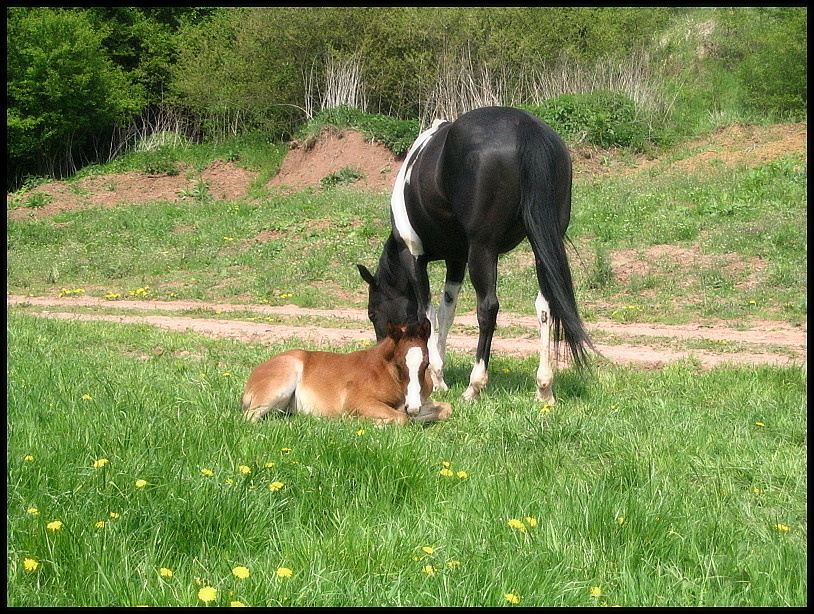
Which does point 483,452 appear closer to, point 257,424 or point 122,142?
point 257,424

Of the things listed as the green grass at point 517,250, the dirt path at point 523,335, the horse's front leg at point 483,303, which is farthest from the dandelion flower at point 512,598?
the green grass at point 517,250

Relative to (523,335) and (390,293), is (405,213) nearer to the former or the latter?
(390,293)

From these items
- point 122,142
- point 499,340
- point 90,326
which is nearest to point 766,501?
point 499,340

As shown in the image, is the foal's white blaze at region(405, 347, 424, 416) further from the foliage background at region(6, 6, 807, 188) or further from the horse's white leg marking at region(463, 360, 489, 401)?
the foliage background at region(6, 6, 807, 188)

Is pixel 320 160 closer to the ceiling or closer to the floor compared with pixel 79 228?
closer to the ceiling

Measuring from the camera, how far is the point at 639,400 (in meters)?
6.76

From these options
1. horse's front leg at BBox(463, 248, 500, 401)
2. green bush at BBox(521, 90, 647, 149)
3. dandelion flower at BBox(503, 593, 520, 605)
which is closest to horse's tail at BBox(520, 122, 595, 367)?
horse's front leg at BBox(463, 248, 500, 401)

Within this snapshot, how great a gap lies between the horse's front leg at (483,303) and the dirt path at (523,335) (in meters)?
2.29

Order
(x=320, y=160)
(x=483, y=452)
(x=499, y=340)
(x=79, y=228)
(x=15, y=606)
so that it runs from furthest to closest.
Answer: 1. (x=320, y=160)
2. (x=79, y=228)
3. (x=499, y=340)
4. (x=483, y=452)
5. (x=15, y=606)

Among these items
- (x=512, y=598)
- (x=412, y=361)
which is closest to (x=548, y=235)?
(x=412, y=361)

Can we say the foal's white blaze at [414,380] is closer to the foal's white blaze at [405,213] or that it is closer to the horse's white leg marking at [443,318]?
the horse's white leg marking at [443,318]

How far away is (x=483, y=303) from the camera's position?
23.2 ft

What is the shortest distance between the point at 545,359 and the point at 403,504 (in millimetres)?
3005

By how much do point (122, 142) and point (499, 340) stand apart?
27150 millimetres
